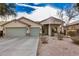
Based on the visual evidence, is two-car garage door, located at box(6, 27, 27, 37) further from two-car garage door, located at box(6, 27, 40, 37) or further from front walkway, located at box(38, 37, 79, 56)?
front walkway, located at box(38, 37, 79, 56)

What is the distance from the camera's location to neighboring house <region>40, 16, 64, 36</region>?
14.0ft

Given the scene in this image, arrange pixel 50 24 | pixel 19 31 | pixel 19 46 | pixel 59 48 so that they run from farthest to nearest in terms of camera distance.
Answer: pixel 19 31
pixel 50 24
pixel 19 46
pixel 59 48

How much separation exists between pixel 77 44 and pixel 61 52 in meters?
0.60

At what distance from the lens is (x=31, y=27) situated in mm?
4590

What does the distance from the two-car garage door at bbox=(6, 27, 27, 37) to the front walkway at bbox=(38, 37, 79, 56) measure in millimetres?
790

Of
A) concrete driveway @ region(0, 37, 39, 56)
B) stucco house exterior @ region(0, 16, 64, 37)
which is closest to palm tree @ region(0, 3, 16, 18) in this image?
stucco house exterior @ region(0, 16, 64, 37)

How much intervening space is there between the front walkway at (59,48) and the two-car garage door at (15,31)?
790 mm

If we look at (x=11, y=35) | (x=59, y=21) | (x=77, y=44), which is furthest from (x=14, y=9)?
(x=77, y=44)

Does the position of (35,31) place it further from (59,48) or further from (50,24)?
(59,48)

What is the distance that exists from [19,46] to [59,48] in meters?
1.18

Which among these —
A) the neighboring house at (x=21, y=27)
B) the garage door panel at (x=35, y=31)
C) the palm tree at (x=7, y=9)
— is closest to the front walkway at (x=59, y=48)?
the garage door panel at (x=35, y=31)

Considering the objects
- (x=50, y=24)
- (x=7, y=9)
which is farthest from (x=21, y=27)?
(x=50, y=24)

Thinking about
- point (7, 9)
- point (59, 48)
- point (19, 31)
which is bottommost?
point (59, 48)

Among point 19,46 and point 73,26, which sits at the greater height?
point 73,26
